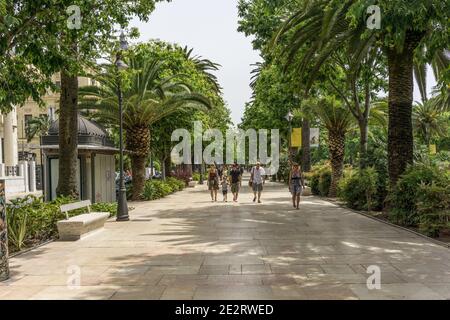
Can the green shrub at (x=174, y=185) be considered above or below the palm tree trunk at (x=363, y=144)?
below

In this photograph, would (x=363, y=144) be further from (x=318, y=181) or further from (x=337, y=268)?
(x=337, y=268)

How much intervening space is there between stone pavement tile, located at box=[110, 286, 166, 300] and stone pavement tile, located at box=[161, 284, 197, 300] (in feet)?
0.25

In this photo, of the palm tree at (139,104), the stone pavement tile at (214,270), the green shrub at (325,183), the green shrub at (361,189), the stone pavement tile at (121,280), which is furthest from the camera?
the green shrub at (325,183)

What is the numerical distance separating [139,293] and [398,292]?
3.17 meters

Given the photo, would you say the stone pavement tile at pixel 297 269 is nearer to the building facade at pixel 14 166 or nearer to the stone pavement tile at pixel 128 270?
the stone pavement tile at pixel 128 270

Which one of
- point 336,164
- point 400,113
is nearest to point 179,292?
point 400,113

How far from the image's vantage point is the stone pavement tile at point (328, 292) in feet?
19.3

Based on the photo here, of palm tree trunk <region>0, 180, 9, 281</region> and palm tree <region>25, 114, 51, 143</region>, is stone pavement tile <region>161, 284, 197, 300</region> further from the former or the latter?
palm tree <region>25, 114, 51, 143</region>

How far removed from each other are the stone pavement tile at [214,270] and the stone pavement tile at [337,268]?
1.48 metres

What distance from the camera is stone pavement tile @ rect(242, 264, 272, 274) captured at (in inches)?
290

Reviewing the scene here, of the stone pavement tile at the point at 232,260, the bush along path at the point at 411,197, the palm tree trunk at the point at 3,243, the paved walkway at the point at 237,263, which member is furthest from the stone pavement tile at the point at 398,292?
the palm tree trunk at the point at 3,243

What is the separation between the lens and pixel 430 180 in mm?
11938
